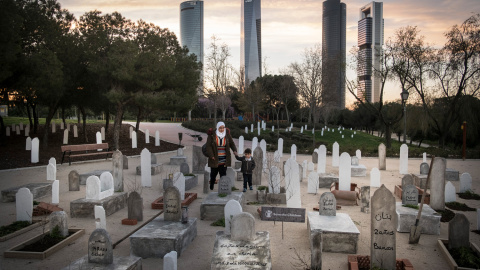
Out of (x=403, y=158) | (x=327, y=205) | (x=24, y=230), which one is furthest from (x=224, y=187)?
(x=403, y=158)

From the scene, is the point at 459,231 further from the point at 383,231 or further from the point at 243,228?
the point at 243,228

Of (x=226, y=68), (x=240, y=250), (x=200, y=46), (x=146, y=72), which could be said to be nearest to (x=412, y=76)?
(x=226, y=68)

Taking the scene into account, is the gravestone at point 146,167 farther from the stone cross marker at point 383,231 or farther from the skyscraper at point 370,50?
the skyscraper at point 370,50

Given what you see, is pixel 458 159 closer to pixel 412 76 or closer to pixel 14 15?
pixel 412 76

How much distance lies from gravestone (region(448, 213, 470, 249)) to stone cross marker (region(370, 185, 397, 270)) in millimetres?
1325

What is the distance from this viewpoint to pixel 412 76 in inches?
1142

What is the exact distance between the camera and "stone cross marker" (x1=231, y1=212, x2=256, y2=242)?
5.18 m

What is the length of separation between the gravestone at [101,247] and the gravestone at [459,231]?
523 centimetres

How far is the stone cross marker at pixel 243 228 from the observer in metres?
5.18

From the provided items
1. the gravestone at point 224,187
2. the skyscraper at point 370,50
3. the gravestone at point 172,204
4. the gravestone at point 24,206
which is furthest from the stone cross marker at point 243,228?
the skyscraper at point 370,50

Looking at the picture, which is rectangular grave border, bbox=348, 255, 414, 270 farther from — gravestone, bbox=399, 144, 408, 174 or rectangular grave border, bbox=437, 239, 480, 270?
gravestone, bbox=399, 144, 408, 174

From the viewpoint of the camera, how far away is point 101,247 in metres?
4.67

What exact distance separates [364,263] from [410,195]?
2.88 metres

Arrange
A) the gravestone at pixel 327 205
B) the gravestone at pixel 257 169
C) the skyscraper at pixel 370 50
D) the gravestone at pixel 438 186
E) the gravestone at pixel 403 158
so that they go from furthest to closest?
the skyscraper at pixel 370 50 → the gravestone at pixel 403 158 → the gravestone at pixel 257 169 → the gravestone at pixel 438 186 → the gravestone at pixel 327 205
